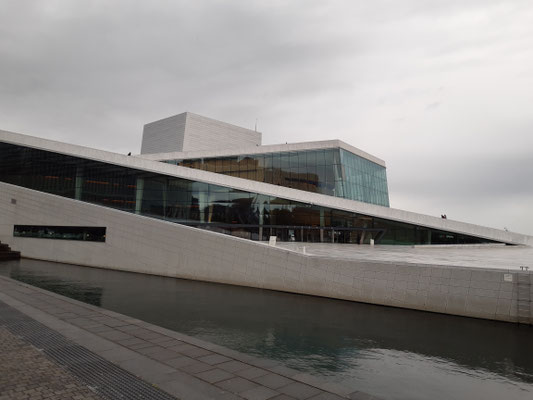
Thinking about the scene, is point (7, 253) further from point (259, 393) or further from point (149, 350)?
point (259, 393)

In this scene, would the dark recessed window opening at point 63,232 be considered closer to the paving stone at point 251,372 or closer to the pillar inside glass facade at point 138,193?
the pillar inside glass facade at point 138,193

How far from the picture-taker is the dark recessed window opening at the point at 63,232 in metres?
27.2

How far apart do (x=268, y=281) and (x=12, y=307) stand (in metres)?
10.7

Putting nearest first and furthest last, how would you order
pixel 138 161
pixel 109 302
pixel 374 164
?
pixel 109 302 < pixel 138 161 < pixel 374 164

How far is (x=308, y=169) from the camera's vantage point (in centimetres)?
3569

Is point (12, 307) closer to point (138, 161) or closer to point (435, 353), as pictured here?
point (435, 353)

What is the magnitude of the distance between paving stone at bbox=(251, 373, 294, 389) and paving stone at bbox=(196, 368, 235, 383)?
0.49 m

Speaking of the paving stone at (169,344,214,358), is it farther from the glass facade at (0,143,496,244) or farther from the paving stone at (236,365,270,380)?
the glass facade at (0,143,496,244)

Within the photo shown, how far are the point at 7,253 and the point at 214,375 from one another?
3242cm

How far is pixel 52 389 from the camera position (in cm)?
503

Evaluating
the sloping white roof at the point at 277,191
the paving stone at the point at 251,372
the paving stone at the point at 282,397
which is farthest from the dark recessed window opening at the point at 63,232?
the paving stone at the point at 282,397

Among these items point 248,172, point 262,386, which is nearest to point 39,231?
point 248,172

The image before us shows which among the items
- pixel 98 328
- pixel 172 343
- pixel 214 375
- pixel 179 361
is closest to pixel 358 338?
pixel 172 343

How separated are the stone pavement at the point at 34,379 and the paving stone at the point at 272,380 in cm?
242
